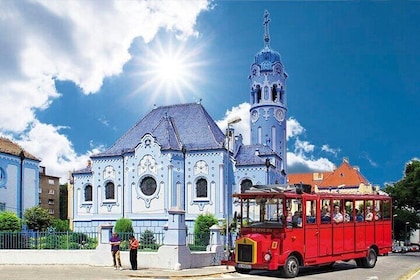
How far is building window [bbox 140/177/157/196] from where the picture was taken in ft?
155

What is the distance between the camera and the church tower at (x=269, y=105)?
62.2 metres

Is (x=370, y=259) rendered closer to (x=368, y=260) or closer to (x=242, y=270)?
(x=368, y=260)

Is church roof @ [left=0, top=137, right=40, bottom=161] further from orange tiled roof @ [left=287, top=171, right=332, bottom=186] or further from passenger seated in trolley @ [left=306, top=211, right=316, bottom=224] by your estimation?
orange tiled roof @ [left=287, top=171, right=332, bottom=186]

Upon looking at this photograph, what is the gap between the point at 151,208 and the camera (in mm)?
46750

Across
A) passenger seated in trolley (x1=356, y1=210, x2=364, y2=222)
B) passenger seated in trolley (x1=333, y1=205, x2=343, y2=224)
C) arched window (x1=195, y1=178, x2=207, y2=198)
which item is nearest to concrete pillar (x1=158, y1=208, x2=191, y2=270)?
passenger seated in trolley (x1=333, y1=205, x2=343, y2=224)

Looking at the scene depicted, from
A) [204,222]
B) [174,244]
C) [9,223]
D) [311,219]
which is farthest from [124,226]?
[311,219]

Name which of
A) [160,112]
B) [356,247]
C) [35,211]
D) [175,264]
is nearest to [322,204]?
[356,247]

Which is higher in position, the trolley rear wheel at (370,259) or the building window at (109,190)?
the building window at (109,190)

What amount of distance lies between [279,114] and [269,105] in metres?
1.62

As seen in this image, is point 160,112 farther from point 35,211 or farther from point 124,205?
point 35,211

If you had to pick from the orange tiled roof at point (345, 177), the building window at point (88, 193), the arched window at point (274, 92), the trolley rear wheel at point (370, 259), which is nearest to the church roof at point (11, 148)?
the building window at point (88, 193)

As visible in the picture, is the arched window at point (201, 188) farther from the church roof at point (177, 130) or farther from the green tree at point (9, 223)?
the green tree at point (9, 223)

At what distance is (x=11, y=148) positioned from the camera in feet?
133

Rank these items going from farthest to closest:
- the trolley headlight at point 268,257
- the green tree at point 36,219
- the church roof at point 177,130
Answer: the church roof at point 177,130
the green tree at point 36,219
the trolley headlight at point 268,257
